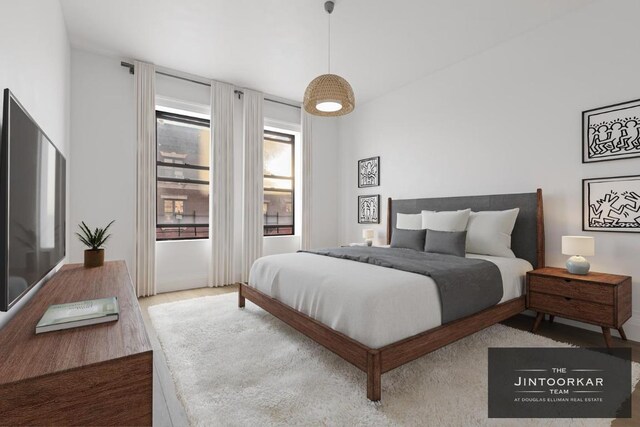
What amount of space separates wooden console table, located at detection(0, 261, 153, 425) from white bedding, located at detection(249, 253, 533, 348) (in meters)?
1.14

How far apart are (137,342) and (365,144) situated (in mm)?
4753

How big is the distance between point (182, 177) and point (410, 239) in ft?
10.8

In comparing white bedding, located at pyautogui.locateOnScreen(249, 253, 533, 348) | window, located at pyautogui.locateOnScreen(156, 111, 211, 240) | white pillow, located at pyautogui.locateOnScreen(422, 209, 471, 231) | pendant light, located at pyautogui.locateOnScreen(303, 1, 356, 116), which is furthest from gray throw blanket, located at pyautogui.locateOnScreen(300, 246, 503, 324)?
window, located at pyautogui.locateOnScreen(156, 111, 211, 240)

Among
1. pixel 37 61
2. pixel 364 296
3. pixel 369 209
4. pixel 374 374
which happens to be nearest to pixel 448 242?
pixel 364 296

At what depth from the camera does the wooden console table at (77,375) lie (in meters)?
0.86

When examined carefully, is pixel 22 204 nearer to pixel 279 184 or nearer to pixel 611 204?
pixel 611 204

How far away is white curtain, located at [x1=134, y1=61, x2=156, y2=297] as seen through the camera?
387cm

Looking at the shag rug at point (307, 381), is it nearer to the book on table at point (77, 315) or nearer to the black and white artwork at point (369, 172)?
the book on table at point (77, 315)

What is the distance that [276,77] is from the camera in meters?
4.35

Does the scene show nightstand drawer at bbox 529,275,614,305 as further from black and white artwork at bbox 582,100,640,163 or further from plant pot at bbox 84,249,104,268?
plant pot at bbox 84,249,104,268

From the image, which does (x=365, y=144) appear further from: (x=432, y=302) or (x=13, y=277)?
(x=13, y=277)

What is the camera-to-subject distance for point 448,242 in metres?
3.18

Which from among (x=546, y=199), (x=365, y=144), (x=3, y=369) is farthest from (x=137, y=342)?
(x=365, y=144)

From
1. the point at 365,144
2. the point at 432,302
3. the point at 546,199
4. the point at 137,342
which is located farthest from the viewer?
the point at 365,144
